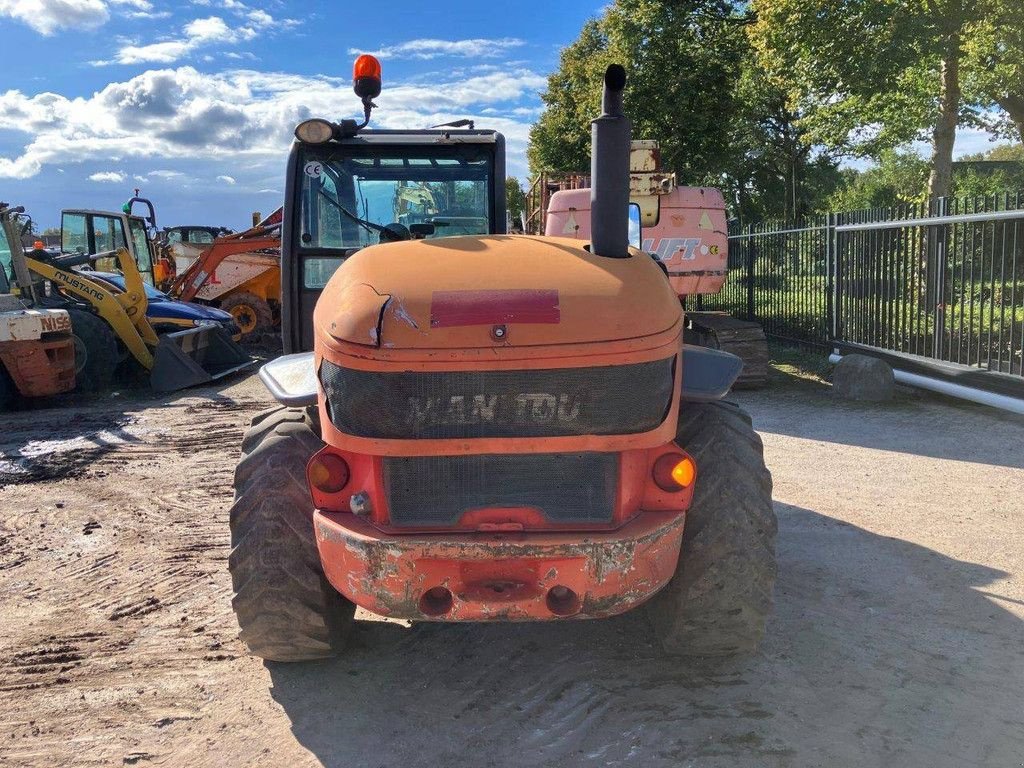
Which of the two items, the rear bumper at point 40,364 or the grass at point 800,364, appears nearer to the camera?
the rear bumper at point 40,364

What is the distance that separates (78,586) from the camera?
461cm

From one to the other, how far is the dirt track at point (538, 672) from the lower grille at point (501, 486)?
750 mm

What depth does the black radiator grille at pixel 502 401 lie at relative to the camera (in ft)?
9.32

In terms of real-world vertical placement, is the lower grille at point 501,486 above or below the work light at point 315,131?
below

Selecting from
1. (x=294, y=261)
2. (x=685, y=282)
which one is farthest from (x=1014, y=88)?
(x=294, y=261)

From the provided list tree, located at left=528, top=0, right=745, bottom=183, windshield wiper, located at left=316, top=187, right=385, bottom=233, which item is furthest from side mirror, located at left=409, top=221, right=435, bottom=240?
tree, located at left=528, top=0, right=745, bottom=183

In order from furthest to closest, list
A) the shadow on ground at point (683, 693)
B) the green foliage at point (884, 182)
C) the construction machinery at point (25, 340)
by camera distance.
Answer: the green foliage at point (884, 182), the construction machinery at point (25, 340), the shadow on ground at point (683, 693)

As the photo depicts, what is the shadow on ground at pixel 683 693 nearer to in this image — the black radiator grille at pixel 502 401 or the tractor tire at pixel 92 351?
the black radiator grille at pixel 502 401

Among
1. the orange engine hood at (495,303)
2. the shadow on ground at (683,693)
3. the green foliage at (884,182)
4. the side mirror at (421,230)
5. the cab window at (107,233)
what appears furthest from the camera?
the green foliage at (884,182)

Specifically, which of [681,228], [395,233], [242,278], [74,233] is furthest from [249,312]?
[395,233]

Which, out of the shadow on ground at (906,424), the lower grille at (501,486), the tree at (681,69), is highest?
the tree at (681,69)

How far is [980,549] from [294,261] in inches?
161

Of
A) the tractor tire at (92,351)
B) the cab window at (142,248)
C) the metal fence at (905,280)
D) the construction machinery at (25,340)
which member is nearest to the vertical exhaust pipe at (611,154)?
the metal fence at (905,280)

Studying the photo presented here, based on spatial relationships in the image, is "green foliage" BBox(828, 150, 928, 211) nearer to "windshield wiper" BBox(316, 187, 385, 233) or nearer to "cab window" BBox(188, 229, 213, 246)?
"cab window" BBox(188, 229, 213, 246)
